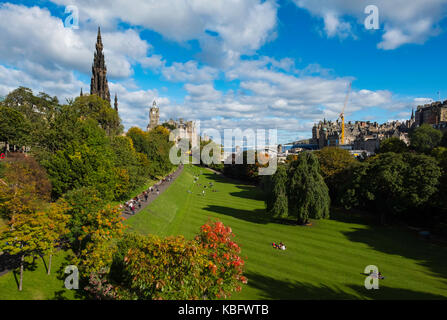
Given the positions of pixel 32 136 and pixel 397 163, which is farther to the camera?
pixel 32 136

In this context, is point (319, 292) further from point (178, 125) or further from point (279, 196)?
point (178, 125)

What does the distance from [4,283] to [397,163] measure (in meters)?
40.7

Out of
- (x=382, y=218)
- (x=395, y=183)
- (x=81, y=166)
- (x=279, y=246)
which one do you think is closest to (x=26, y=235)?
(x=81, y=166)

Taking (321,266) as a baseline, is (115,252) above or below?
above

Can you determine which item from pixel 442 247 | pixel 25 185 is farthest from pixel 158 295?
pixel 442 247

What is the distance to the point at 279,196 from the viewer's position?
104 ft

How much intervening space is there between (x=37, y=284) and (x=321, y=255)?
72.5 ft

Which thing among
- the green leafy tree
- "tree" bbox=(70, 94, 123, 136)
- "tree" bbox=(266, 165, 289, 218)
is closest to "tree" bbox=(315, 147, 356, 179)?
the green leafy tree

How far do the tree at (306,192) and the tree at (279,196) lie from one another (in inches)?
39.2

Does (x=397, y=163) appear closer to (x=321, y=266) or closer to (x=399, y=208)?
Result: (x=399, y=208)

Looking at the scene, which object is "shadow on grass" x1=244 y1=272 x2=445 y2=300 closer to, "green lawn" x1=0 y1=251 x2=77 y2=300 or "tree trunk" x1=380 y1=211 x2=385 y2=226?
"green lawn" x1=0 y1=251 x2=77 y2=300

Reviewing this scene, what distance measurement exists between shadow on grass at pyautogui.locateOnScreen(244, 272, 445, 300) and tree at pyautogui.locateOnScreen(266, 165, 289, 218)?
1402cm
